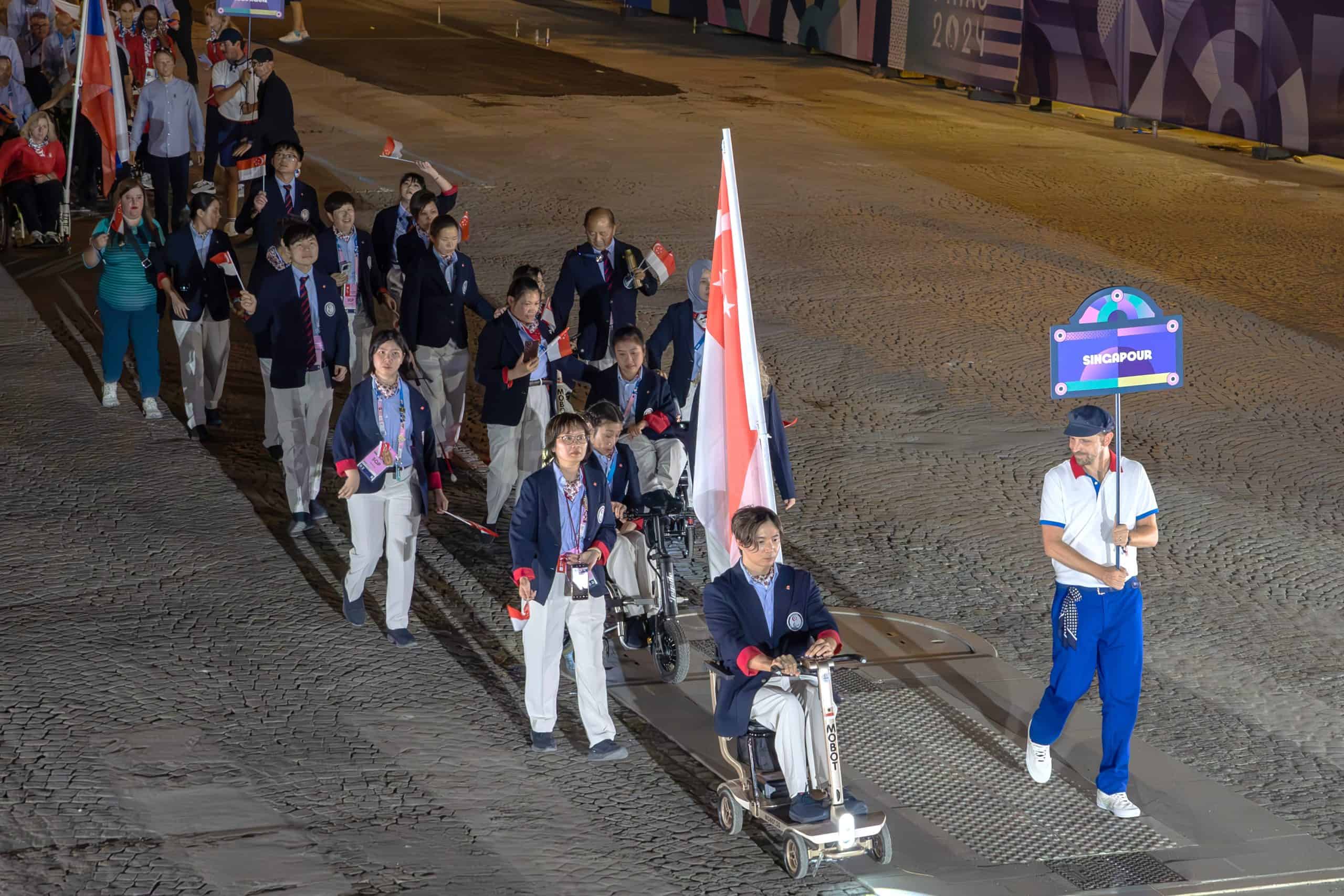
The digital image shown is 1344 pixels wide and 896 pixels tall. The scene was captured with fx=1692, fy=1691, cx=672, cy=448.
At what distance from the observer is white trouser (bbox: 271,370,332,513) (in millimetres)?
10844

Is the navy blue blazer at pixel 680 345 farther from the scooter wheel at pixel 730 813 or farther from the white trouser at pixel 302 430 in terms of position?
the scooter wheel at pixel 730 813

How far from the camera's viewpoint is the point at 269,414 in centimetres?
1177

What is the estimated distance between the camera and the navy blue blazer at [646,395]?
10.0 metres

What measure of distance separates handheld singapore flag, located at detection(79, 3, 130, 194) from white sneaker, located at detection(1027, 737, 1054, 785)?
13.8 meters

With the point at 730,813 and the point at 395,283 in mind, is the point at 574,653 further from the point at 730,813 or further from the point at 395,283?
the point at 395,283

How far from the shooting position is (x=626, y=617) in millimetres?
9047

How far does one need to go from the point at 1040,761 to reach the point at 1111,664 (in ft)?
1.99

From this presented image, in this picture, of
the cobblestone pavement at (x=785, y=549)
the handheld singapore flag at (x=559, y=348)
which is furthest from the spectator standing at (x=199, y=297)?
the handheld singapore flag at (x=559, y=348)

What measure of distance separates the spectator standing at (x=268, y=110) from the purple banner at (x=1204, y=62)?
524 inches

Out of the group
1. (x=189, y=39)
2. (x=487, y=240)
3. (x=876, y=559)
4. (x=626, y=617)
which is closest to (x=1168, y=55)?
(x=487, y=240)

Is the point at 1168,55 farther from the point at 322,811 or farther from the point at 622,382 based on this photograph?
the point at 322,811

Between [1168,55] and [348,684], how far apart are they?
1960 cm

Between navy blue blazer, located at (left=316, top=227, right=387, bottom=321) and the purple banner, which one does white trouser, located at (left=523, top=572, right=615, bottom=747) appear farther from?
the purple banner

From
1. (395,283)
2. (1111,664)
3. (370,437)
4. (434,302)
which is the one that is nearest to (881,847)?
(1111,664)
